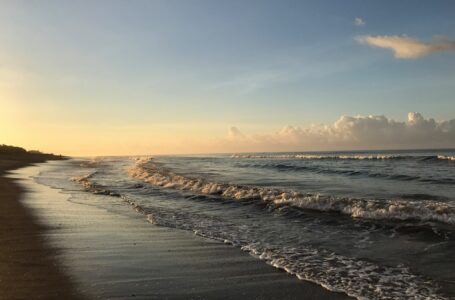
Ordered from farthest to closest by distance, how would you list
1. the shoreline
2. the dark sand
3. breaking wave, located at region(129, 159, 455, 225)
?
1. breaking wave, located at region(129, 159, 455, 225)
2. the dark sand
3. the shoreline

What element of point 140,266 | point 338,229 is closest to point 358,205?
point 338,229

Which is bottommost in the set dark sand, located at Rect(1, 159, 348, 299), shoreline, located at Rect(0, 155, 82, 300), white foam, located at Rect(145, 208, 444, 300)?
white foam, located at Rect(145, 208, 444, 300)

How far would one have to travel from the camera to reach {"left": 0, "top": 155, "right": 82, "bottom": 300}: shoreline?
19.8 feet

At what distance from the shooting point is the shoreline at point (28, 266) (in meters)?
6.04

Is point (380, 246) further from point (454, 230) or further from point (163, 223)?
point (163, 223)

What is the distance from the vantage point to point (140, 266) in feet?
25.4

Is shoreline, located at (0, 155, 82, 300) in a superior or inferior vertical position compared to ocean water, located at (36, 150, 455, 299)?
superior

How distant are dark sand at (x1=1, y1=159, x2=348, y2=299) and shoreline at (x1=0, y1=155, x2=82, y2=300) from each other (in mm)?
15

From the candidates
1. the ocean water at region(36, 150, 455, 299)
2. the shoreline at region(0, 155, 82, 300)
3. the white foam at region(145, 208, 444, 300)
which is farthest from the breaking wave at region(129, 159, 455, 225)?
the shoreline at region(0, 155, 82, 300)

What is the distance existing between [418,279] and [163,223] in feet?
25.0

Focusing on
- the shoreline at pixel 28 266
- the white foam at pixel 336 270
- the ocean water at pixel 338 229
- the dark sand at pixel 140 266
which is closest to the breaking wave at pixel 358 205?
the ocean water at pixel 338 229

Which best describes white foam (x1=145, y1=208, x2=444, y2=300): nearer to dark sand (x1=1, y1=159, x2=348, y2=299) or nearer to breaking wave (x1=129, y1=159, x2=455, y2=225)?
dark sand (x1=1, y1=159, x2=348, y2=299)

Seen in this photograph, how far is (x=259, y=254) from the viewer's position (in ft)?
29.8

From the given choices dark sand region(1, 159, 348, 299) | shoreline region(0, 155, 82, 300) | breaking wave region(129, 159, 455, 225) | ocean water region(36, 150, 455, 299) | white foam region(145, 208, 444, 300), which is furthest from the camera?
breaking wave region(129, 159, 455, 225)
